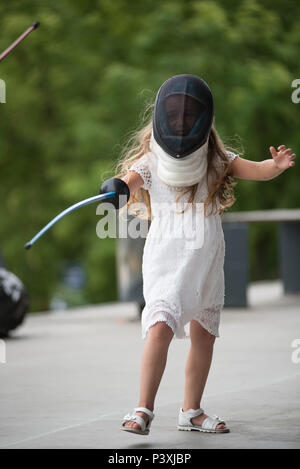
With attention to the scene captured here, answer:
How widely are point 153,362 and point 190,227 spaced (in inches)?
26.1

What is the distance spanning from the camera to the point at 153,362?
4.62 m

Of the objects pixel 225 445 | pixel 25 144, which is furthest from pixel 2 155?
pixel 225 445

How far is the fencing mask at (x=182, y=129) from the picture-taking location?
4.78m

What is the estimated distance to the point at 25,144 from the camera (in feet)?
78.3

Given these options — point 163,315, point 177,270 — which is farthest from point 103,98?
point 163,315

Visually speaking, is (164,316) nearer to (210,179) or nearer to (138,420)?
(138,420)

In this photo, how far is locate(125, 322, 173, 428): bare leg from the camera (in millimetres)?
4605

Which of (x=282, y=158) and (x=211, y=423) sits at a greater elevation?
(x=282, y=158)

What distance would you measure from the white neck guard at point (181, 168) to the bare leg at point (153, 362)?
690 millimetres

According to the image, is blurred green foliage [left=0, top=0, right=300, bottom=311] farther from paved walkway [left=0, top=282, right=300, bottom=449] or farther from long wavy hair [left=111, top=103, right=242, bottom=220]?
long wavy hair [left=111, top=103, right=242, bottom=220]

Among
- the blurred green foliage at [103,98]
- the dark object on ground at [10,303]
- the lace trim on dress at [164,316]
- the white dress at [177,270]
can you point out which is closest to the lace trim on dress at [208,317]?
the white dress at [177,270]

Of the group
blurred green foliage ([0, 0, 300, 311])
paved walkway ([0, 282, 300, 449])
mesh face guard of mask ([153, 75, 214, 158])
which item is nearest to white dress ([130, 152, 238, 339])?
mesh face guard of mask ([153, 75, 214, 158])
